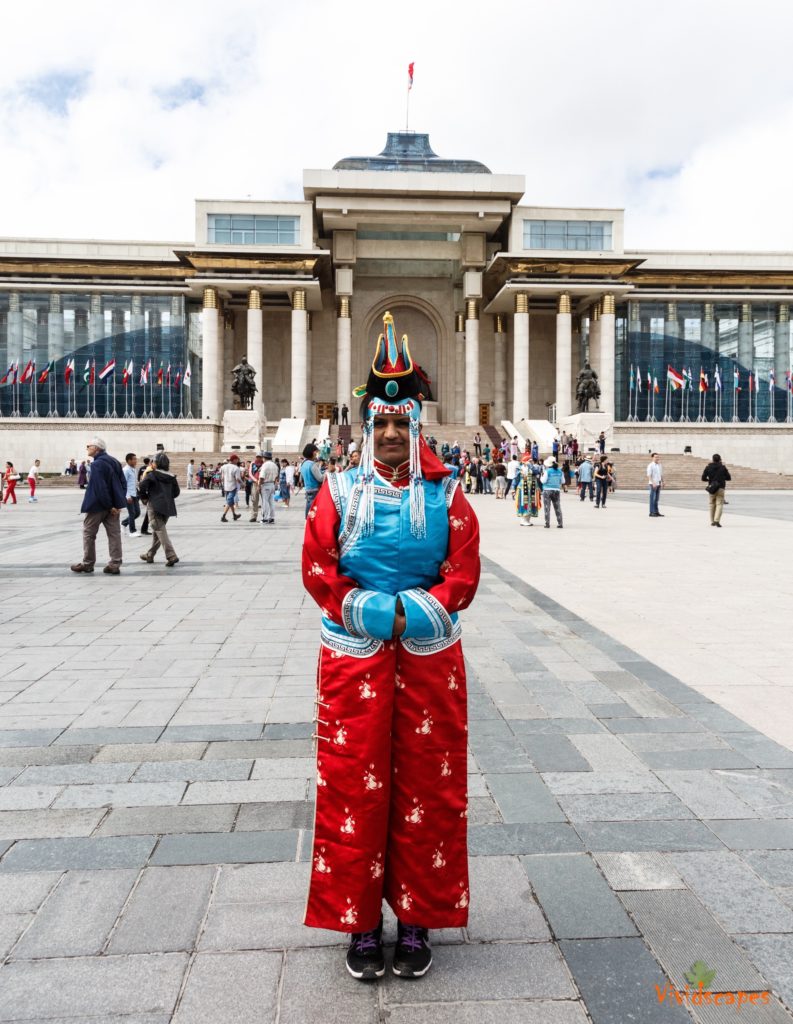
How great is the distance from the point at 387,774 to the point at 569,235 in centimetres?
5084

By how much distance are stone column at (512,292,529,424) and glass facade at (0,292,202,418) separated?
2021 centimetres

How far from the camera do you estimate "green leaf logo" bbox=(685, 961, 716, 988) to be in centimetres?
239

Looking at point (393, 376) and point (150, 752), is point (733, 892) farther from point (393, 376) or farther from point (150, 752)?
point (150, 752)

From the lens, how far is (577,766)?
4.01m

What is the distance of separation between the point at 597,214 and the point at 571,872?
167 feet

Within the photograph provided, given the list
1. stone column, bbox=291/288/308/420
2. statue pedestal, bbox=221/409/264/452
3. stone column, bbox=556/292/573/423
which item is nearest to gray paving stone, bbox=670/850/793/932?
statue pedestal, bbox=221/409/264/452

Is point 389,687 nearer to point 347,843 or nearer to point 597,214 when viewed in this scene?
point 347,843

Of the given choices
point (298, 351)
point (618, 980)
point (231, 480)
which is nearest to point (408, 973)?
point (618, 980)

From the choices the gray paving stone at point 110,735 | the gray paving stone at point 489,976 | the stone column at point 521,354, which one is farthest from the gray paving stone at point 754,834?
the stone column at point 521,354

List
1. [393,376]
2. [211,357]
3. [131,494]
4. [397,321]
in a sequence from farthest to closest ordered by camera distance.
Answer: [397,321], [211,357], [131,494], [393,376]

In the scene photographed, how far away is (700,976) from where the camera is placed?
2.41 metres

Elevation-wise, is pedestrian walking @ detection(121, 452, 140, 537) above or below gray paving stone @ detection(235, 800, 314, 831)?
above

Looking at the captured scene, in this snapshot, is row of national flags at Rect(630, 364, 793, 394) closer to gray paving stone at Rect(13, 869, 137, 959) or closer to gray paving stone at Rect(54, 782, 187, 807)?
gray paving stone at Rect(54, 782, 187, 807)

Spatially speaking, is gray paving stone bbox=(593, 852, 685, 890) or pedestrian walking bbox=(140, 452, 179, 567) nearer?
gray paving stone bbox=(593, 852, 685, 890)
